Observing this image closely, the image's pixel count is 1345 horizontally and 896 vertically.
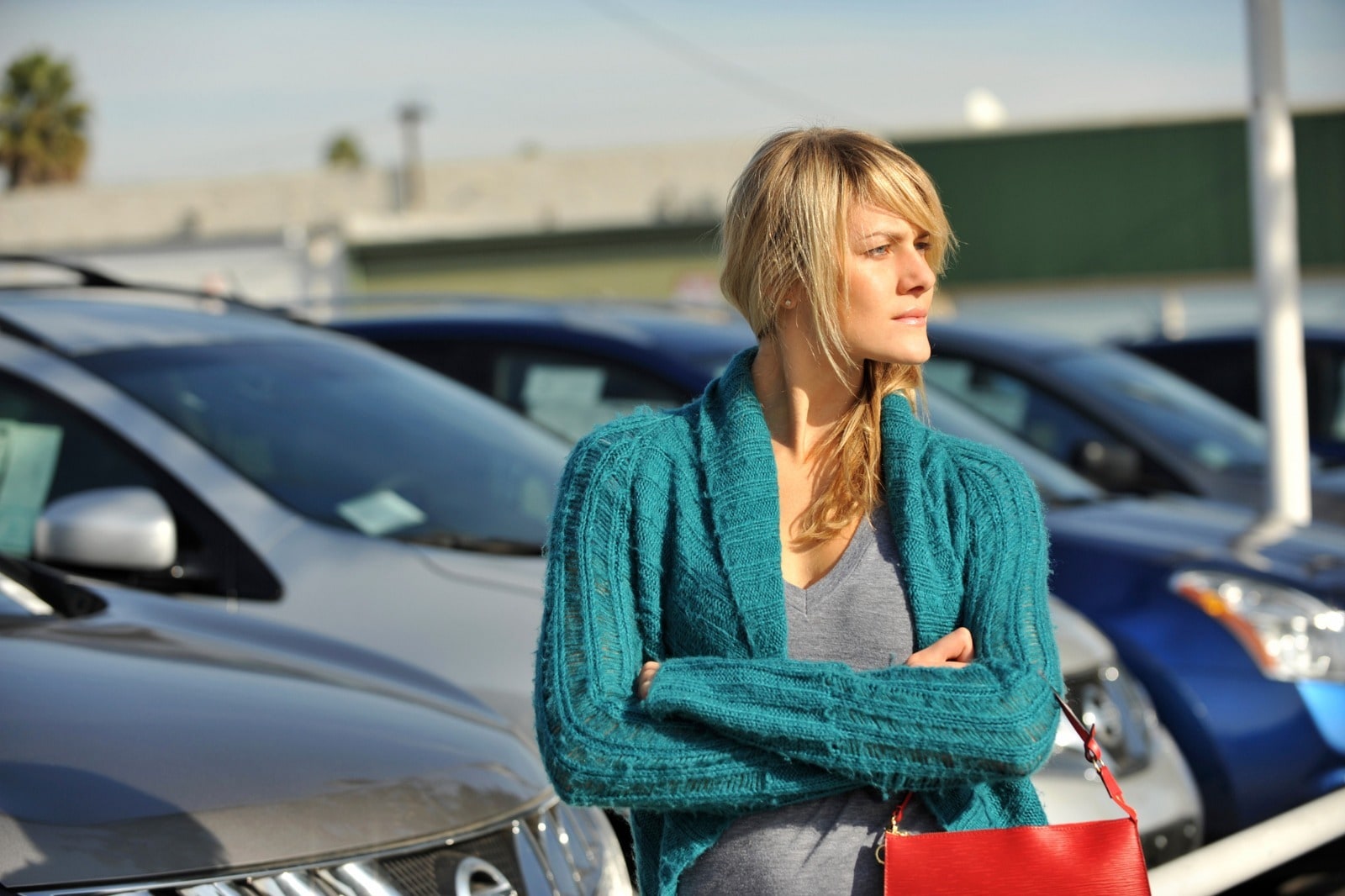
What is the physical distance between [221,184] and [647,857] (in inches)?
1335

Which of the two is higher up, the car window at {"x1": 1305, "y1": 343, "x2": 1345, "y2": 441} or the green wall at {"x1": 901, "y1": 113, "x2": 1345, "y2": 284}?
the green wall at {"x1": 901, "y1": 113, "x2": 1345, "y2": 284}

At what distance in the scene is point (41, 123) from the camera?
133 feet

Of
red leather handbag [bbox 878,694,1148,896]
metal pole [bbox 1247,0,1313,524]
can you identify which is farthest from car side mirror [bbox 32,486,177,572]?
metal pole [bbox 1247,0,1313,524]

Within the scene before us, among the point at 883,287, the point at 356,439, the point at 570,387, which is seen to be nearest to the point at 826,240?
the point at 883,287

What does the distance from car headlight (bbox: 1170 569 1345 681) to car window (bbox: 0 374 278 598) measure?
9.21 ft

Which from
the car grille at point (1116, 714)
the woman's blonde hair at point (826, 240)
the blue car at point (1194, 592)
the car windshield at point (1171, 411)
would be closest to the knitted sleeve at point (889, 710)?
the woman's blonde hair at point (826, 240)

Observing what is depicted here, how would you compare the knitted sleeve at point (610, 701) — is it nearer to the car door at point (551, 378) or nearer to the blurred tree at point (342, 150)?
the car door at point (551, 378)

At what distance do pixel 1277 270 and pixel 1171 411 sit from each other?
1.13 meters

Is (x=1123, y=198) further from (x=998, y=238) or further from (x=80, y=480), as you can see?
(x=80, y=480)

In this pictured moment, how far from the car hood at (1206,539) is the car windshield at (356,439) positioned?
177 centimetres

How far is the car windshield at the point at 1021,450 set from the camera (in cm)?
516

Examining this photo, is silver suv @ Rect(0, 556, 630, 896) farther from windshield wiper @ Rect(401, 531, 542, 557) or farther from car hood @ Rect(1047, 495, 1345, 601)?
car hood @ Rect(1047, 495, 1345, 601)

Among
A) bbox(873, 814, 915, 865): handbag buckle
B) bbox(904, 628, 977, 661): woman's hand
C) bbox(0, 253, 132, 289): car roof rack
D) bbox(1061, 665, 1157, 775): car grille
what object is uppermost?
bbox(0, 253, 132, 289): car roof rack

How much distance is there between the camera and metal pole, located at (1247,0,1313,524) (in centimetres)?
574
